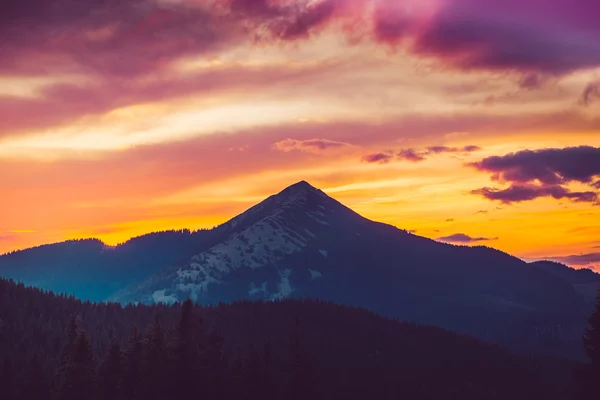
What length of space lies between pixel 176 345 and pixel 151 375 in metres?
6.51

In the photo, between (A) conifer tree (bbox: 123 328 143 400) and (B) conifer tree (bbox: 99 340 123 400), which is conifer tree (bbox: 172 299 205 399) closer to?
(A) conifer tree (bbox: 123 328 143 400)

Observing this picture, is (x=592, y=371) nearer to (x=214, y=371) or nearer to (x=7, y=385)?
(x=214, y=371)

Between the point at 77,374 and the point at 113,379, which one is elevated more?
Result: the point at 77,374

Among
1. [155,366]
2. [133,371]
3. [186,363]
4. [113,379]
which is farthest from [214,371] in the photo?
[113,379]

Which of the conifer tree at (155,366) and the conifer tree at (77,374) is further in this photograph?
the conifer tree at (155,366)

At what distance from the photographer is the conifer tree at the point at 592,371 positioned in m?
67.7

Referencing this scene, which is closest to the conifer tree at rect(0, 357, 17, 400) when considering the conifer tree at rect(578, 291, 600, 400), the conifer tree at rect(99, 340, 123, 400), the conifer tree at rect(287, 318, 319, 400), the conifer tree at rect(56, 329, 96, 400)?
the conifer tree at rect(99, 340, 123, 400)

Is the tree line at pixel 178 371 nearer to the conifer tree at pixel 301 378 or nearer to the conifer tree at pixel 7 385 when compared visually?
the conifer tree at pixel 301 378

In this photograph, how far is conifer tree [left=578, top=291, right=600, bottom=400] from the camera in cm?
6771

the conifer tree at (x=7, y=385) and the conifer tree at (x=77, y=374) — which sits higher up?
the conifer tree at (x=77, y=374)

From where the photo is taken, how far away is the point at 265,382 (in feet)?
320

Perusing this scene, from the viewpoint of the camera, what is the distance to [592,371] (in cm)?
6825

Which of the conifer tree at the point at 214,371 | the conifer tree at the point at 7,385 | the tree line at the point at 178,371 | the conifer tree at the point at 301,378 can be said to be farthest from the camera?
the conifer tree at the point at 7,385

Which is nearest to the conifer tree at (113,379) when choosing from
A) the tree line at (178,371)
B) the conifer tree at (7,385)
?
the tree line at (178,371)
